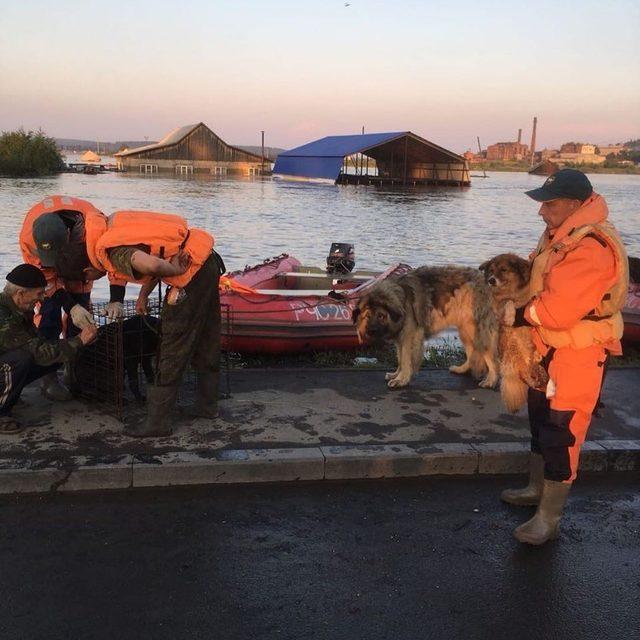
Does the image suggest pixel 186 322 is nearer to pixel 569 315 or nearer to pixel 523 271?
pixel 523 271

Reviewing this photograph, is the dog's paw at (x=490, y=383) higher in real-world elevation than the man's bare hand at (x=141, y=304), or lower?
lower

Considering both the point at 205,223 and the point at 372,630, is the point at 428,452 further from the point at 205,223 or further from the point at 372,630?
the point at 205,223

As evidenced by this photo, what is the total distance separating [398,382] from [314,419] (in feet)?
4.38

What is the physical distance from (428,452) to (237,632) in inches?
90.7

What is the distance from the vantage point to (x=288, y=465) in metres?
4.84

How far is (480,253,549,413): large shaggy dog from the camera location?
4.16 meters

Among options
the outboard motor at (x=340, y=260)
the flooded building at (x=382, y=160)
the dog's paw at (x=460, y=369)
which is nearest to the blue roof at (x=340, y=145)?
the flooded building at (x=382, y=160)

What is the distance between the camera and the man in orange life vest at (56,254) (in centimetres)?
522

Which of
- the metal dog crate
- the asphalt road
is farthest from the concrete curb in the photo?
the metal dog crate

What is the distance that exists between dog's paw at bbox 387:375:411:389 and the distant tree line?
8120 cm

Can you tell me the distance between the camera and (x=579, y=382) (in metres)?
3.88

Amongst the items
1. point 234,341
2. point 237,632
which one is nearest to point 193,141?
point 234,341

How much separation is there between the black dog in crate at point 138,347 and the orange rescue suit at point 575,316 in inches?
122

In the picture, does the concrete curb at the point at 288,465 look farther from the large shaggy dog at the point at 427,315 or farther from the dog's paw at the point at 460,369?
the dog's paw at the point at 460,369
